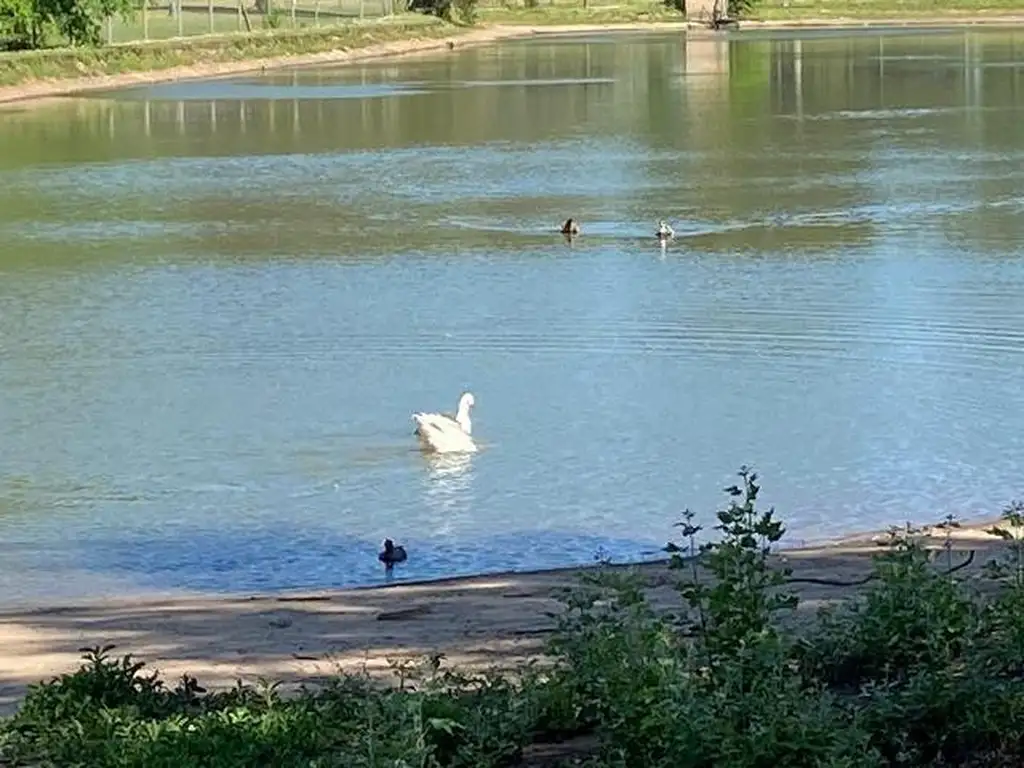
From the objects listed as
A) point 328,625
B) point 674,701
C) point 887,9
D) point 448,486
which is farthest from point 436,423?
point 887,9

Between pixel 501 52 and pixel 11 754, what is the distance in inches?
3306

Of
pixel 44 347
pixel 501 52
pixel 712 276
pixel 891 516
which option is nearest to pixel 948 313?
pixel 712 276

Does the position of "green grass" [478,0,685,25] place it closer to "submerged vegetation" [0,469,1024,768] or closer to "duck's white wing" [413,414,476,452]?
"duck's white wing" [413,414,476,452]

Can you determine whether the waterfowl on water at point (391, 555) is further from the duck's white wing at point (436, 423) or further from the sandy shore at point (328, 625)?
the duck's white wing at point (436, 423)

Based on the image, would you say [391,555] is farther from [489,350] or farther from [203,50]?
[203,50]

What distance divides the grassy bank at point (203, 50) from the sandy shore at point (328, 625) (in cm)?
5675

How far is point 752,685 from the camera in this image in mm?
6234

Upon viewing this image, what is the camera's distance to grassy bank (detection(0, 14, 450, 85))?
69250mm

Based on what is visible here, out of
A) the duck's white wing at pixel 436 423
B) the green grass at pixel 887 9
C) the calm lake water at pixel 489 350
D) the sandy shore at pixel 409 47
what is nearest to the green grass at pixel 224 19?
the sandy shore at pixel 409 47

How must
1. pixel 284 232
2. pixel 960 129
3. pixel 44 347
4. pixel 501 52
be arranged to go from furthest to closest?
pixel 501 52 → pixel 960 129 → pixel 284 232 → pixel 44 347

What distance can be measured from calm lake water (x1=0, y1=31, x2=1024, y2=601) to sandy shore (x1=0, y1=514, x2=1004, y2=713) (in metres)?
1.09

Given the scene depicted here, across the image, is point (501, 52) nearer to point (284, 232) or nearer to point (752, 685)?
point (284, 232)

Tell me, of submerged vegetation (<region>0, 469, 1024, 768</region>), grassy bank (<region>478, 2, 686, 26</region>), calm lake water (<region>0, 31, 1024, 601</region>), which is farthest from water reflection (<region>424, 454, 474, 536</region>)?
grassy bank (<region>478, 2, 686, 26</region>)

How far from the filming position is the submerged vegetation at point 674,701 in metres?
5.99
